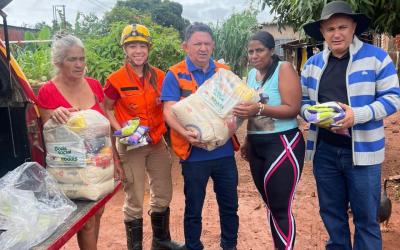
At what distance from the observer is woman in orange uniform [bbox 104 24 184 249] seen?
3330 millimetres

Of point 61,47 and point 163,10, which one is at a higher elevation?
point 163,10

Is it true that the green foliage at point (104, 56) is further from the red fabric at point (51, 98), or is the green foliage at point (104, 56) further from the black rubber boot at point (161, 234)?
the red fabric at point (51, 98)

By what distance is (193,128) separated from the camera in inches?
114

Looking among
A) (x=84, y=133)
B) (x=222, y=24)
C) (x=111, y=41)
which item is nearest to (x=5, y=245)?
(x=84, y=133)

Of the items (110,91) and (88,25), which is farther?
(88,25)

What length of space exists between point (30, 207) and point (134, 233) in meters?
1.61

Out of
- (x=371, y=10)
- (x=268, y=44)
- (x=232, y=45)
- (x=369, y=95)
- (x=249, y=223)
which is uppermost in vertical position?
(x=232, y=45)

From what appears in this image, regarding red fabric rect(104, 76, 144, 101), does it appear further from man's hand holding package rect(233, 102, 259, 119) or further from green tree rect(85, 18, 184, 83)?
green tree rect(85, 18, 184, 83)

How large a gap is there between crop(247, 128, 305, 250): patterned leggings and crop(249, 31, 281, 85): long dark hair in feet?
1.41

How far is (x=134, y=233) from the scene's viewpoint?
3621mm

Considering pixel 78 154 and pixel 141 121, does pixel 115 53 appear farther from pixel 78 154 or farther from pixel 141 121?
pixel 78 154

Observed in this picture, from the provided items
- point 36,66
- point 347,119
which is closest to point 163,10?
point 36,66

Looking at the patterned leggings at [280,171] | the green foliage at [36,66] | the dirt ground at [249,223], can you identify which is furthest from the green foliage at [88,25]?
the patterned leggings at [280,171]

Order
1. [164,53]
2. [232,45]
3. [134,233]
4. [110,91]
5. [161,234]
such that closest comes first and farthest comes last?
1. [110,91]
2. [134,233]
3. [161,234]
4. [164,53]
5. [232,45]
